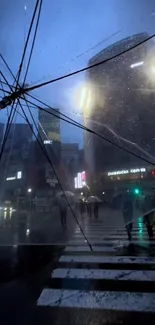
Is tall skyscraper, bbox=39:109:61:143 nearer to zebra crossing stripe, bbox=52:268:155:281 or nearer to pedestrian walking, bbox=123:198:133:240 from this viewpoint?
zebra crossing stripe, bbox=52:268:155:281

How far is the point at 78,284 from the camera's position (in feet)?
16.5

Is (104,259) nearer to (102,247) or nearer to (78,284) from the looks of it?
(102,247)

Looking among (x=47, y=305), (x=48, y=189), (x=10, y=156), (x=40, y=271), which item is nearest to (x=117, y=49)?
(x=40, y=271)

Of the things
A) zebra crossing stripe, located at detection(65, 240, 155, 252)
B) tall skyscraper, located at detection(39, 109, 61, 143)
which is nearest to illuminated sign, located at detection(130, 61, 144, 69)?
tall skyscraper, located at detection(39, 109, 61, 143)

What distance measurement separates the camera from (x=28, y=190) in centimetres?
4569

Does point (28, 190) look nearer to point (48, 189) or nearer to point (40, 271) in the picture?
point (48, 189)

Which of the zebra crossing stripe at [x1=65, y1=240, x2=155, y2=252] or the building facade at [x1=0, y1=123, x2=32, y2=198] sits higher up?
the building facade at [x1=0, y1=123, x2=32, y2=198]

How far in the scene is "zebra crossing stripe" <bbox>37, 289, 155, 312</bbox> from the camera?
3969mm

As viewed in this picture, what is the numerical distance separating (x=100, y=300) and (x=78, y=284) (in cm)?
89

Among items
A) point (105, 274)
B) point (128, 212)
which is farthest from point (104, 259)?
point (128, 212)

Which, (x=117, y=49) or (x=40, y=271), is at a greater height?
(x=117, y=49)

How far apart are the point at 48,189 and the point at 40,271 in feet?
128

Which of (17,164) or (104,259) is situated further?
(17,164)

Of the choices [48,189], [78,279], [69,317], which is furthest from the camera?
[48,189]
